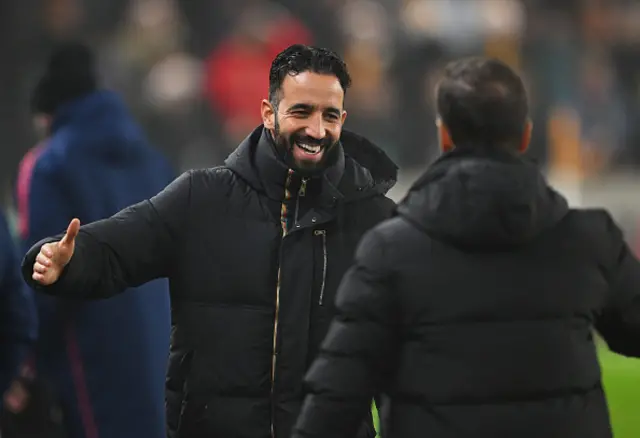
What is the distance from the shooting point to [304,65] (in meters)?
3.82

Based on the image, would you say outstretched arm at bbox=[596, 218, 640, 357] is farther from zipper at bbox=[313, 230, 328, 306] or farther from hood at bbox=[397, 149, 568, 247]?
zipper at bbox=[313, 230, 328, 306]

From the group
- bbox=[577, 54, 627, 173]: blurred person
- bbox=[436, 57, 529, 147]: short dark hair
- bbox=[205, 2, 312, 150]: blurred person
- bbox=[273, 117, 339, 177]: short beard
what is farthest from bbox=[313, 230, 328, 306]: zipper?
bbox=[577, 54, 627, 173]: blurred person

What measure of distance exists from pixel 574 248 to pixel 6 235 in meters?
2.20

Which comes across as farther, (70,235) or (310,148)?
(310,148)

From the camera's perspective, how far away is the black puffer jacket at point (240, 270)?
A: 371 cm

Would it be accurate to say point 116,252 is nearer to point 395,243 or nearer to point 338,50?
point 395,243

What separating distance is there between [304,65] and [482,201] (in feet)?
3.00

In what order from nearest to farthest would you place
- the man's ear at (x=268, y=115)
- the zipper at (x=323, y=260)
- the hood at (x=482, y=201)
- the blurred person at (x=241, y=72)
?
1. the hood at (x=482, y=201)
2. the zipper at (x=323, y=260)
3. the man's ear at (x=268, y=115)
4. the blurred person at (x=241, y=72)

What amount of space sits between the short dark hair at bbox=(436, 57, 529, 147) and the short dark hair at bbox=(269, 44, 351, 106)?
0.70 metres

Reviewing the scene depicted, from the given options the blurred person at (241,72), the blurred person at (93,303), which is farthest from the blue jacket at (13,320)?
the blurred person at (241,72)

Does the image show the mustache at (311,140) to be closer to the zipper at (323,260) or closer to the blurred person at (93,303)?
the zipper at (323,260)

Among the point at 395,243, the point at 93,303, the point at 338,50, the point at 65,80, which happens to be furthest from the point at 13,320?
the point at 338,50

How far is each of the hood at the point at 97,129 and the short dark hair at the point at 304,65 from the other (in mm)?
1652

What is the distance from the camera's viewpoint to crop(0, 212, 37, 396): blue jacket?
192 inches
